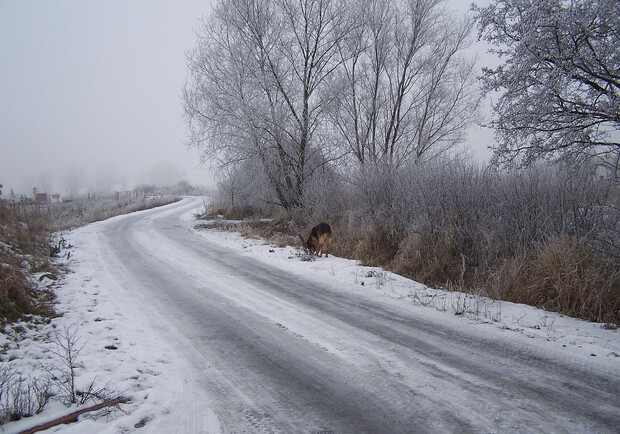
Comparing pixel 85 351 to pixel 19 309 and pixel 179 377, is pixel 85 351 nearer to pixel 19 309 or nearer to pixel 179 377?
pixel 179 377

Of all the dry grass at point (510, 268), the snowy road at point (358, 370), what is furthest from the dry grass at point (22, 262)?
the dry grass at point (510, 268)

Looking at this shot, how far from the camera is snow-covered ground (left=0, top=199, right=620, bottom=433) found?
9.37 ft

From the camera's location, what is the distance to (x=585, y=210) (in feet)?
20.0

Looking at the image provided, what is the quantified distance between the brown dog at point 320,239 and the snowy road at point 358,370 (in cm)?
288

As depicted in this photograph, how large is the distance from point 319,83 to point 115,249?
10299 millimetres

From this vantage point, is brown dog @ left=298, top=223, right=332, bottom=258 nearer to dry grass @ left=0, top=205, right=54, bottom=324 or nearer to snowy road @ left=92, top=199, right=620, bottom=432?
snowy road @ left=92, top=199, right=620, bottom=432

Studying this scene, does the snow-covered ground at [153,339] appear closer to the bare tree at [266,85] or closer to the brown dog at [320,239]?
the brown dog at [320,239]

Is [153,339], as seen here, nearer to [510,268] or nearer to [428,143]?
[510,268]

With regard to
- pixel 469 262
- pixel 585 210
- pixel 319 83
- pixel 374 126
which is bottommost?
pixel 469 262

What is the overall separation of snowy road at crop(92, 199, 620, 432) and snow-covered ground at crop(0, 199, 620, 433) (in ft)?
0.37

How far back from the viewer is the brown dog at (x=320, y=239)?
9.20 metres

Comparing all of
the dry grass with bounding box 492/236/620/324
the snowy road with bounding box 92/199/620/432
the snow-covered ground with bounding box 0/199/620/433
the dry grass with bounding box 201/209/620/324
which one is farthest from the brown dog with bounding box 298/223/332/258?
the dry grass with bounding box 492/236/620/324

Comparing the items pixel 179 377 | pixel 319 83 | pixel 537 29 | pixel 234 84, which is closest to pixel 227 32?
pixel 234 84

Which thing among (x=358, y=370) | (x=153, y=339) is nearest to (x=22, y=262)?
(x=153, y=339)
